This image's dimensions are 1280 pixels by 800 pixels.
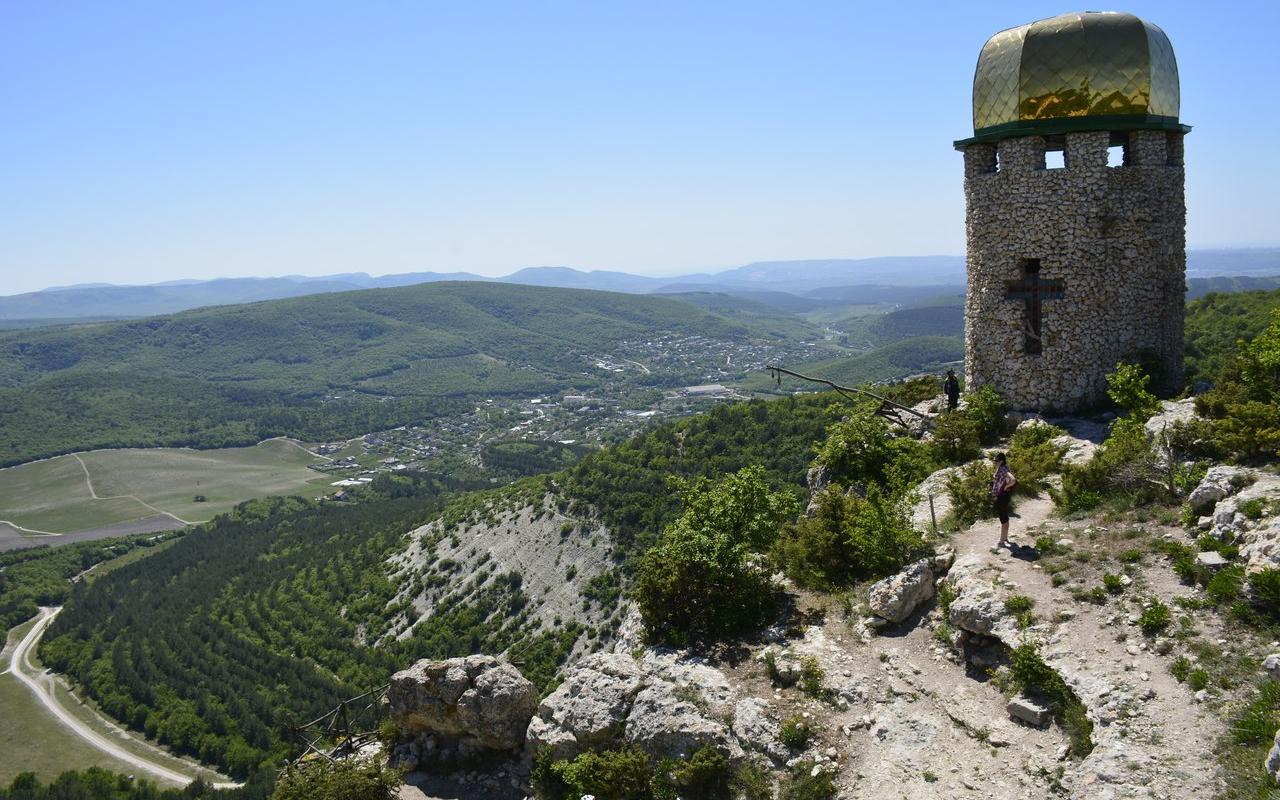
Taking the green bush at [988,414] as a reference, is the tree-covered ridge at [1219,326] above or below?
above

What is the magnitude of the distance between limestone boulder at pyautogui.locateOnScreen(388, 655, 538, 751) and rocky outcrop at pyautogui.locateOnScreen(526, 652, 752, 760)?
1111 millimetres

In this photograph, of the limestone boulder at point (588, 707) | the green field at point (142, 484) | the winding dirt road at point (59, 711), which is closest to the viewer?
the limestone boulder at point (588, 707)

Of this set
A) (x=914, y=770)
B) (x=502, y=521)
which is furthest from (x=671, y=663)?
(x=502, y=521)

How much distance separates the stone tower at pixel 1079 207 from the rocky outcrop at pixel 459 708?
13.9 metres

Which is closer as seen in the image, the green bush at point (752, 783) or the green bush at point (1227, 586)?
the green bush at point (1227, 586)

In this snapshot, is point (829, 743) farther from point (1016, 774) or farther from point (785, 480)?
point (785, 480)

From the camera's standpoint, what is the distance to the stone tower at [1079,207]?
18094 mm

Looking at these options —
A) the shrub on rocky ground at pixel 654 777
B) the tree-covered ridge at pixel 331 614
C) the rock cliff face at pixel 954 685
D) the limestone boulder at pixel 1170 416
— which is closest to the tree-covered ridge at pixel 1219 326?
the limestone boulder at pixel 1170 416

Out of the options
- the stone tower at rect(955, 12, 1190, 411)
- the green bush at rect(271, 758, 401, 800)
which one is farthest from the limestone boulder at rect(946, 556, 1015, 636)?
the green bush at rect(271, 758, 401, 800)

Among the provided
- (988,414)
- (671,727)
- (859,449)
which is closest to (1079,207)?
(988,414)

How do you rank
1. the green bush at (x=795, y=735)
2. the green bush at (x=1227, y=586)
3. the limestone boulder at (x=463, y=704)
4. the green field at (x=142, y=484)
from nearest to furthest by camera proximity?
the green bush at (x=1227, y=586)
the green bush at (x=795, y=735)
the limestone boulder at (x=463, y=704)
the green field at (x=142, y=484)

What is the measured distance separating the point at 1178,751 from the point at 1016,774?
175cm

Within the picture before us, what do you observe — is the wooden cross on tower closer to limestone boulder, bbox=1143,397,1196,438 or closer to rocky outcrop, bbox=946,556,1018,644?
limestone boulder, bbox=1143,397,1196,438

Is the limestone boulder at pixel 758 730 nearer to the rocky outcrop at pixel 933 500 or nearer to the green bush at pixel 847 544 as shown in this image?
the green bush at pixel 847 544
